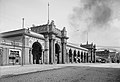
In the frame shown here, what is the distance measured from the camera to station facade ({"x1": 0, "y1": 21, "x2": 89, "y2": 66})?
32.7m

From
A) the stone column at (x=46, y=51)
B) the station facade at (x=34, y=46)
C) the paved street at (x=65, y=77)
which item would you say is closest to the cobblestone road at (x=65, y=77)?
the paved street at (x=65, y=77)

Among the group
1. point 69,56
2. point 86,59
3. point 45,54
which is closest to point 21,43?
point 45,54

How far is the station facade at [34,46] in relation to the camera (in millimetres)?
32656

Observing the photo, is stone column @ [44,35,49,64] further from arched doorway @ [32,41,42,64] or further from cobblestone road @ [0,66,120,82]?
cobblestone road @ [0,66,120,82]

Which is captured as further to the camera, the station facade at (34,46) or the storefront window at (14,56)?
the storefront window at (14,56)

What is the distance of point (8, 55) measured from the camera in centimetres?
3197

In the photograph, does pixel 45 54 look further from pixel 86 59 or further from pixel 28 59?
pixel 86 59

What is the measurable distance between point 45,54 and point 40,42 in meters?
4.41

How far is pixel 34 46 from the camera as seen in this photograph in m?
44.3

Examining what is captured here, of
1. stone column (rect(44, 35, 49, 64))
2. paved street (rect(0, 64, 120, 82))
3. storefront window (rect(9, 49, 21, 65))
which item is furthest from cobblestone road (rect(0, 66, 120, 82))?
stone column (rect(44, 35, 49, 64))

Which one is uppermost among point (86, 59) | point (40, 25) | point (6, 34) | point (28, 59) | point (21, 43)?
point (40, 25)

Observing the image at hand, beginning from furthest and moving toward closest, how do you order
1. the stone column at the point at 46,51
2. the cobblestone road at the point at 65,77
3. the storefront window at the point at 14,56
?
the stone column at the point at 46,51 → the storefront window at the point at 14,56 → the cobblestone road at the point at 65,77

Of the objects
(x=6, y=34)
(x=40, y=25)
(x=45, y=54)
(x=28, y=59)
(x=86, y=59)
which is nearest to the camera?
(x=28, y=59)

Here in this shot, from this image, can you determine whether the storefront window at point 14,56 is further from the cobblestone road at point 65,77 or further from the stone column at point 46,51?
→ the cobblestone road at point 65,77
